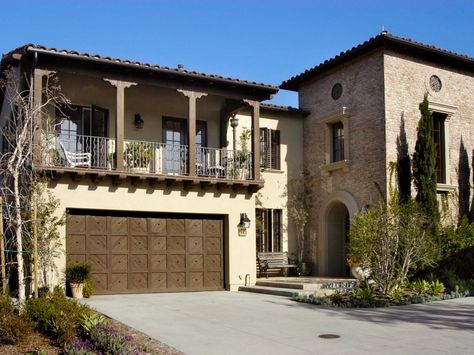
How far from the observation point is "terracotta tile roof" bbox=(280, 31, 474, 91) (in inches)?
738

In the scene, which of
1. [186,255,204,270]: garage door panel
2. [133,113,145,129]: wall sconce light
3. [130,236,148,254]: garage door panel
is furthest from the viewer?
[133,113,145,129]: wall sconce light

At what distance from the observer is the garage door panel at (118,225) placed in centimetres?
1691

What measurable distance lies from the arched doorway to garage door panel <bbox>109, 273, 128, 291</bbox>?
25.4 feet

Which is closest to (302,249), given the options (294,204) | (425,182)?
(294,204)

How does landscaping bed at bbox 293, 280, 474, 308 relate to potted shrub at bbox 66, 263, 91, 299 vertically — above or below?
below

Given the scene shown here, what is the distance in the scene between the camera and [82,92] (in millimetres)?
18078

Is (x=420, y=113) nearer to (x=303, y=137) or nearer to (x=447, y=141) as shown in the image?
(x=447, y=141)

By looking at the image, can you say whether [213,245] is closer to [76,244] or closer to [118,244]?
[118,244]

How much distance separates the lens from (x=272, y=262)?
2047 centimetres

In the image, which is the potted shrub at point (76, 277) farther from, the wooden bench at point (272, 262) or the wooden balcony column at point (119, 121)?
the wooden bench at point (272, 262)

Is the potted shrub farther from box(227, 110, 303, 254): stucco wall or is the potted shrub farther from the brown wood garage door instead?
box(227, 110, 303, 254): stucco wall

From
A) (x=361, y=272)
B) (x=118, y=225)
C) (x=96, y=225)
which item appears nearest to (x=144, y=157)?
(x=118, y=225)

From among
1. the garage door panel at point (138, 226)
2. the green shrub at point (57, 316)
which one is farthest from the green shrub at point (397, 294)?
the green shrub at point (57, 316)

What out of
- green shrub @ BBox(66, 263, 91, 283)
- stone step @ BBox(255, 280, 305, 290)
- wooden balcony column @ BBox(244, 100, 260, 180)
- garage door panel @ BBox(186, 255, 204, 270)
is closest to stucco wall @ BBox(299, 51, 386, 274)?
wooden balcony column @ BBox(244, 100, 260, 180)
